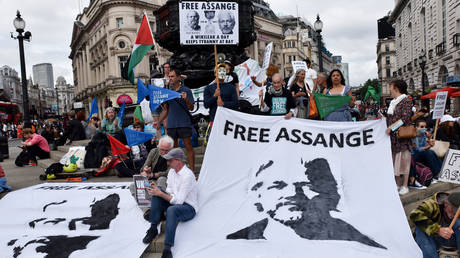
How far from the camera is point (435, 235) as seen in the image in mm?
3674

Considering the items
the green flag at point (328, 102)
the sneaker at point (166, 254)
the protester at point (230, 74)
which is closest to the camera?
the sneaker at point (166, 254)

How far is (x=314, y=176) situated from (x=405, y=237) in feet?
3.89

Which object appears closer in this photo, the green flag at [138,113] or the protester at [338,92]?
the protester at [338,92]

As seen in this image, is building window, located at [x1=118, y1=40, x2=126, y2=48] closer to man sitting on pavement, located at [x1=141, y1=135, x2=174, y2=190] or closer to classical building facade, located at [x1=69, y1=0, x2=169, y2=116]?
classical building facade, located at [x1=69, y1=0, x2=169, y2=116]

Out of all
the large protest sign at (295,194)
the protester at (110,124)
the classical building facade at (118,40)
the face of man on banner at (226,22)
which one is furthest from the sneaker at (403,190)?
the classical building facade at (118,40)

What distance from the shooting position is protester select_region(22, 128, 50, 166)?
10.1 meters

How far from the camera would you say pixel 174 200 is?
4074 mm

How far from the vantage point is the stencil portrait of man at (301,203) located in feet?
12.8

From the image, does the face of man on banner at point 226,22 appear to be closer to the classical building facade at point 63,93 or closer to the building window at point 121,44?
the building window at point 121,44

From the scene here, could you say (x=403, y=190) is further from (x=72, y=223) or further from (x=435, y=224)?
(x=72, y=223)

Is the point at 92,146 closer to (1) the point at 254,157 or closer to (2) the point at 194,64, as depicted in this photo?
(2) the point at 194,64

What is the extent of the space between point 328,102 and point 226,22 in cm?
437

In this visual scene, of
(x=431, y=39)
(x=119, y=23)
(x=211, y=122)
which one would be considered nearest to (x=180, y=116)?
(x=211, y=122)

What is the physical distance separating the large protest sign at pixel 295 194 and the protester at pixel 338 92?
65 centimetres
